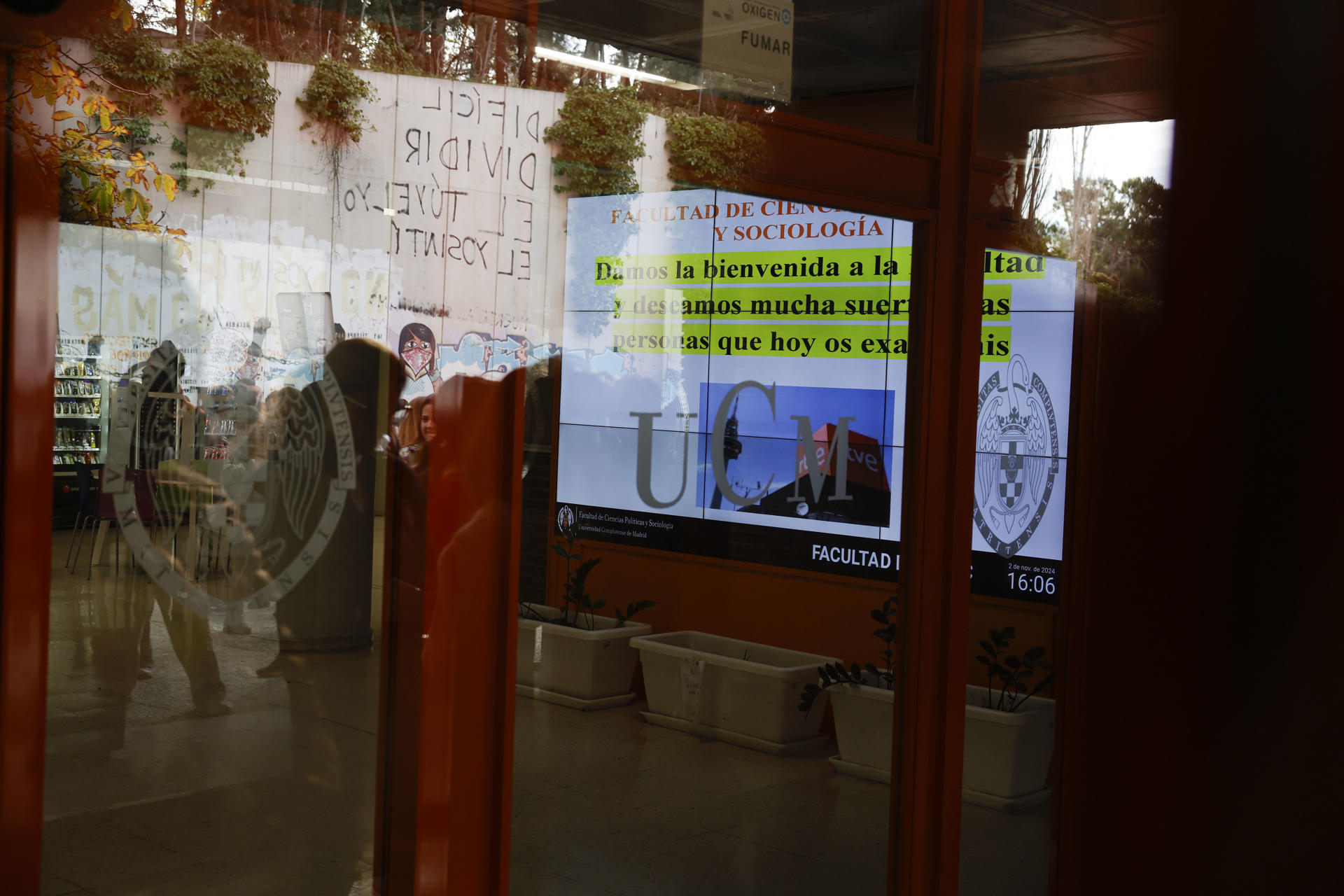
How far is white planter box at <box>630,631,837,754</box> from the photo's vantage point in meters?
3.25

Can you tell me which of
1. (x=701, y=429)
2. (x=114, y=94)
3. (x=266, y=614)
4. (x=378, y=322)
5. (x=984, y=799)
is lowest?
(x=984, y=799)

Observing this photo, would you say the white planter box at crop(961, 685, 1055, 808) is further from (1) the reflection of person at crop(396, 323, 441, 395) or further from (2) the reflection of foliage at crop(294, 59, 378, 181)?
(2) the reflection of foliage at crop(294, 59, 378, 181)

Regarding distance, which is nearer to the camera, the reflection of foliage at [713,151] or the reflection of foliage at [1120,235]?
the reflection of foliage at [713,151]

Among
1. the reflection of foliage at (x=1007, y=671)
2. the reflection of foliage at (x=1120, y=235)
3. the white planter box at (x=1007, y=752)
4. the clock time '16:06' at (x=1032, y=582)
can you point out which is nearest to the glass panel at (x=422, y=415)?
the white planter box at (x=1007, y=752)

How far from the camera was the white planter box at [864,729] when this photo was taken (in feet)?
11.8

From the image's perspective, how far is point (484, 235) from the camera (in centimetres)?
258

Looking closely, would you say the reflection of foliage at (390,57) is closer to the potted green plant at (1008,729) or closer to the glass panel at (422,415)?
the glass panel at (422,415)

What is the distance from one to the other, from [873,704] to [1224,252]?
2.43 m

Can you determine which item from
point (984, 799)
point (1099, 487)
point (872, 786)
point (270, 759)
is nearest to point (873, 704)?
point (872, 786)

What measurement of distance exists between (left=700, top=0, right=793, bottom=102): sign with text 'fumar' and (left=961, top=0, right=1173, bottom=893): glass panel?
2.49ft

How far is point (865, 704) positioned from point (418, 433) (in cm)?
179

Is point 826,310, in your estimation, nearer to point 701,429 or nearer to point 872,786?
point 701,429

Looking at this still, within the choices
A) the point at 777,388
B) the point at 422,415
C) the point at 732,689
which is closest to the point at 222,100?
the point at 422,415

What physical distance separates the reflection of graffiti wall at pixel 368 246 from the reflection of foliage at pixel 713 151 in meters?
0.41
